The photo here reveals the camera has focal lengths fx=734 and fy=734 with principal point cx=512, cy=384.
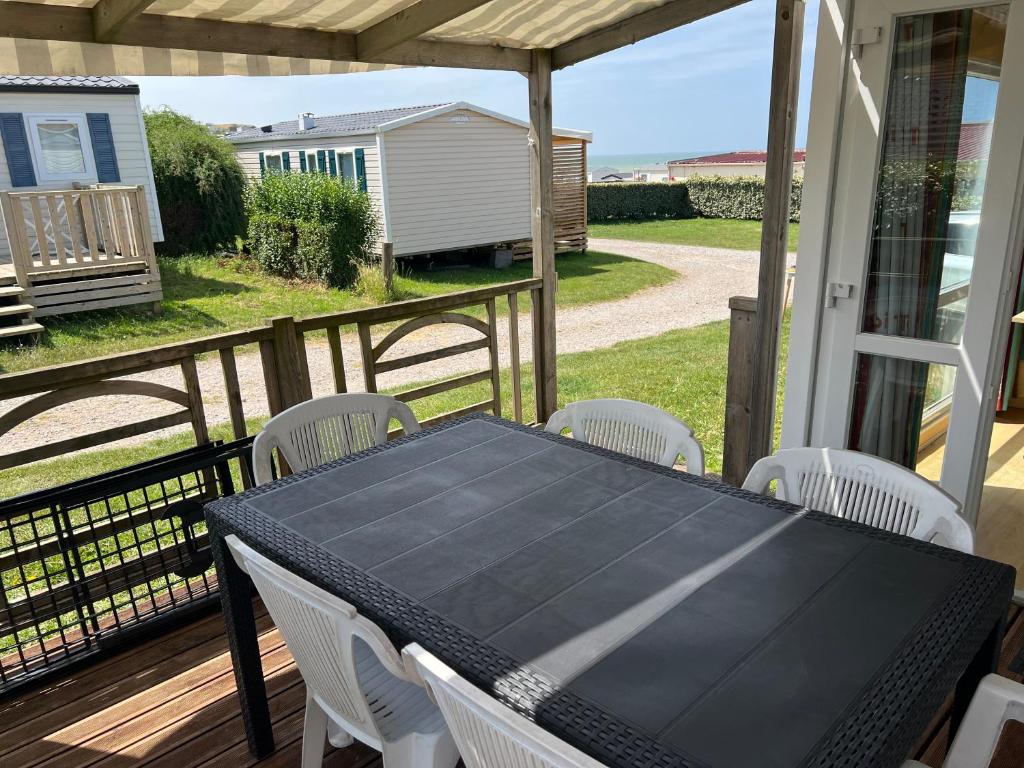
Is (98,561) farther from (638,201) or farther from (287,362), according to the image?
(638,201)

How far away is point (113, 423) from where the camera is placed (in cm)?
616

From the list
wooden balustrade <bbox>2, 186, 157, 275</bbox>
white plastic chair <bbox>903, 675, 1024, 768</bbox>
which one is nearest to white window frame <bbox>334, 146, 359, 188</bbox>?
wooden balustrade <bbox>2, 186, 157, 275</bbox>

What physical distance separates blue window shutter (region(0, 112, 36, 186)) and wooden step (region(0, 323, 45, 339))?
4509 millimetres

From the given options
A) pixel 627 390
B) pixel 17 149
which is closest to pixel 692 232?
pixel 627 390

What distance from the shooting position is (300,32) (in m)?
3.18

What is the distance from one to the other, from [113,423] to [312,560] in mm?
5377

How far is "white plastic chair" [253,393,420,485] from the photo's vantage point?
242 centimetres

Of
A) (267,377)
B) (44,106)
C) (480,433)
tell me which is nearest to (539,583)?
(480,433)

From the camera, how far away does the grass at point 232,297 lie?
26.7 ft

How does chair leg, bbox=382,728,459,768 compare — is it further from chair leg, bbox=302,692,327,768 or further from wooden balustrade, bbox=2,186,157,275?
wooden balustrade, bbox=2,186,157,275

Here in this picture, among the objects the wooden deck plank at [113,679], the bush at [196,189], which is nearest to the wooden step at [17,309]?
the bush at [196,189]

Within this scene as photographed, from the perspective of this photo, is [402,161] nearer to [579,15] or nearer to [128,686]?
[579,15]

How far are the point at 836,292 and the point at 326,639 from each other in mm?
2351

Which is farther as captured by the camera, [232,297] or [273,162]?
[273,162]
